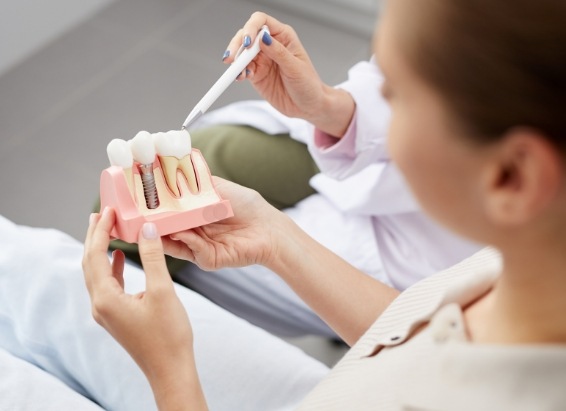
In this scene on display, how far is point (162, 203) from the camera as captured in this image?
893 mm

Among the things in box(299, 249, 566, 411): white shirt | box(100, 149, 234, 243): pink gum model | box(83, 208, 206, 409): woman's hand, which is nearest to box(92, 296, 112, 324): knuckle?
box(83, 208, 206, 409): woman's hand

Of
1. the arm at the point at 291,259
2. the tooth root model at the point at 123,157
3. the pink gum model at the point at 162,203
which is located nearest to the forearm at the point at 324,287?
the arm at the point at 291,259

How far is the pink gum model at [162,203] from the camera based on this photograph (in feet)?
2.77

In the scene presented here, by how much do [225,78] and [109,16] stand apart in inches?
63.4

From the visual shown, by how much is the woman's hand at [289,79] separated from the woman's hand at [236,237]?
0.66 feet

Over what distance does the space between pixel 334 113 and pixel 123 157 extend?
0.45 m

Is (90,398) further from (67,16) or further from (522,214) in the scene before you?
(67,16)

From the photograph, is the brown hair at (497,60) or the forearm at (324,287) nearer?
the brown hair at (497,60)

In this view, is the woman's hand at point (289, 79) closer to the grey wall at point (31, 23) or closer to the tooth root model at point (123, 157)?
the tooth root model at point (123, 157)

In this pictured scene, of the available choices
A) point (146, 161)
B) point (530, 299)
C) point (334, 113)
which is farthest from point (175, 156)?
point (530, 299)

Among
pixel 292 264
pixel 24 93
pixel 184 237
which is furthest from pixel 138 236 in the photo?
pixel 24 93

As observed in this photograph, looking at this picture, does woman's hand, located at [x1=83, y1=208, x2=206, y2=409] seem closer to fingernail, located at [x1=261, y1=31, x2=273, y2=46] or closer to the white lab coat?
fingernail, located at [x1=261, y1=31, x2=273, y2=46]

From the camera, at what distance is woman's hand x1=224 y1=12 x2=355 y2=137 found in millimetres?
1039

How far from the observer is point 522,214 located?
17.9 inches
